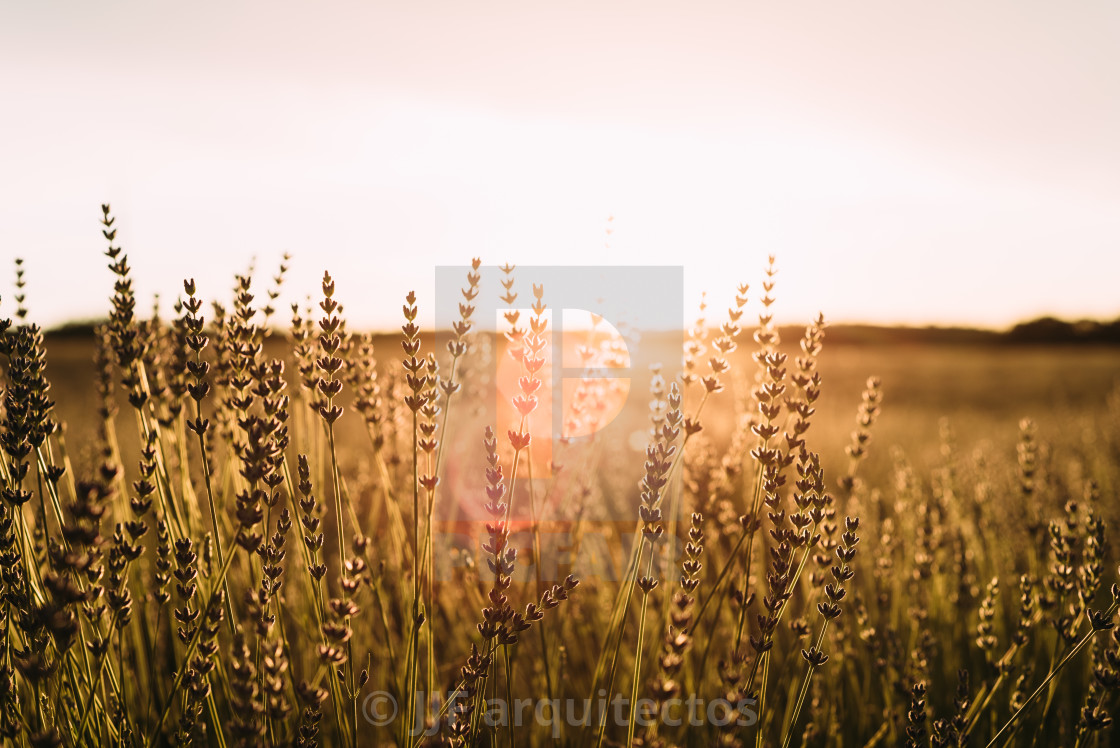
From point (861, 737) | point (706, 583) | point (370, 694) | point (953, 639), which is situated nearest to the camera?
point (861, 737)

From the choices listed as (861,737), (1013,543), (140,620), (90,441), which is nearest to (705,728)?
(861,737)

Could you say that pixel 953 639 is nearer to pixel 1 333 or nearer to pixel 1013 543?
pixel 1013 543

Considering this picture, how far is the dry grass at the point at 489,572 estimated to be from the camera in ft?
4.24

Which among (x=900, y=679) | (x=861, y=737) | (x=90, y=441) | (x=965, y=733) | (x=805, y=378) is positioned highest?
(x=805, y=378)

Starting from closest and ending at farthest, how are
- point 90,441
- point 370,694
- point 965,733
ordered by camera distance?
point 965,733 → point 370,694 → point 90,441

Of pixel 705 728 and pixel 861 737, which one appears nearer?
pixel 705 728

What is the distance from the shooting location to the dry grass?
129 cm

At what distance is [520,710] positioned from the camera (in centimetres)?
210

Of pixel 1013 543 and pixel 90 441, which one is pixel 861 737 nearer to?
pixel 1013 543

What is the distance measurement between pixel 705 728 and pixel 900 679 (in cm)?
68

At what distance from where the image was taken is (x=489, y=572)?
2715mm

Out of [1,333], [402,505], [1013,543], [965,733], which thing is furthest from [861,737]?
[1,333]

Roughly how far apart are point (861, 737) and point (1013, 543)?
1702 millimetres

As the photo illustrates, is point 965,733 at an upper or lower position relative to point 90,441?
lower
